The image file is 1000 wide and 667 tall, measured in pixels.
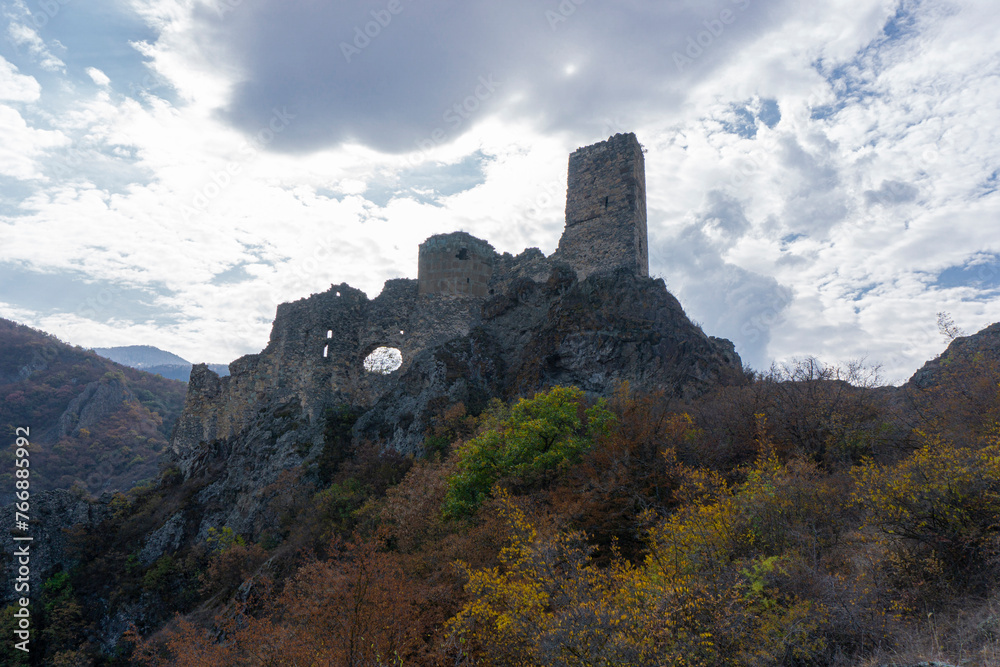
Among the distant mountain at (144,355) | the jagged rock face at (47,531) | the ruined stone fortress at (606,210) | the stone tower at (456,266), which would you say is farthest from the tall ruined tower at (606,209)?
the distant mountain at (144,355)

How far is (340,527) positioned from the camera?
59.1 ft

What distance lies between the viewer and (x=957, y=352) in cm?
1641

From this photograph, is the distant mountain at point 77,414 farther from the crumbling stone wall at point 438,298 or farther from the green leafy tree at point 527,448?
the green leafy tree at point 527,448

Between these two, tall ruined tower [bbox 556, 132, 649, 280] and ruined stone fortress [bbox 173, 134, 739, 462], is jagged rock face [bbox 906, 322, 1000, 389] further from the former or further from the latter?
tall ruined tower [bbox 556, 132, 649, 280]

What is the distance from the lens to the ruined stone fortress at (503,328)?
1981cm

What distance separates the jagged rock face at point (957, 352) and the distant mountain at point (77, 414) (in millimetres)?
57131

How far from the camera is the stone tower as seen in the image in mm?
25797

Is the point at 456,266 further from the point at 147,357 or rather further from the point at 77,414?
the point at 147,357

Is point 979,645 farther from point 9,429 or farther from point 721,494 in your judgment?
point 9,429

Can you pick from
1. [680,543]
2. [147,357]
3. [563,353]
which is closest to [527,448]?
[680,543]

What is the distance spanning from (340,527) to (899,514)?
50.2 ft

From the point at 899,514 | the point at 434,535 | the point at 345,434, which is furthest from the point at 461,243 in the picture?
the point at 899,514

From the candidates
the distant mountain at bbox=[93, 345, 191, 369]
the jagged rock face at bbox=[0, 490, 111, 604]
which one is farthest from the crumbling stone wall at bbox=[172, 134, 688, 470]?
the distant mountain at bbox=[93, 345, 191, 369]

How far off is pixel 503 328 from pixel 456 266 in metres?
3.87
